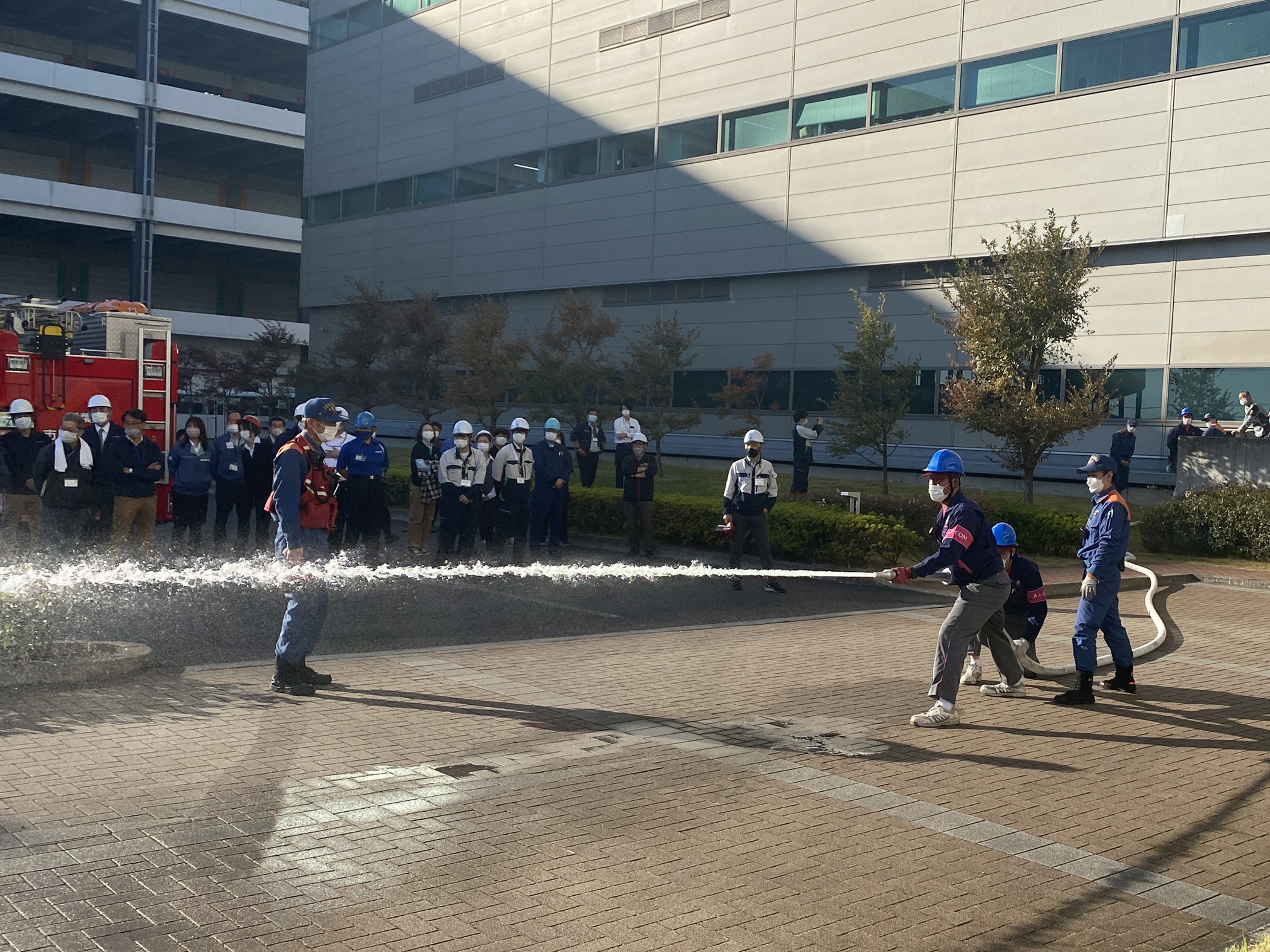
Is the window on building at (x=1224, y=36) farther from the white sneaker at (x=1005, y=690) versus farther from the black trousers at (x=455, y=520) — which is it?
the white sneaker at (x=1005, y=690)

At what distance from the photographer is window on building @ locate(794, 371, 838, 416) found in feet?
112

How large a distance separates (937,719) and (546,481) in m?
9.88

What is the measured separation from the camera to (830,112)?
3391cm

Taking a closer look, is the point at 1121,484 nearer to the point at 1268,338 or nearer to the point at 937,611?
the point at 1268,338

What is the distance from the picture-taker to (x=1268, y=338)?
85.9ft

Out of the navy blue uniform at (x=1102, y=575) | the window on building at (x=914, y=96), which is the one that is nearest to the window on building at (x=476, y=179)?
the window on building at (x=914, y=96)

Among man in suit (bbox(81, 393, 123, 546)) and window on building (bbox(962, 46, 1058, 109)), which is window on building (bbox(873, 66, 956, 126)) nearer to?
window on building (bbox(962, 46, 1058, 109))

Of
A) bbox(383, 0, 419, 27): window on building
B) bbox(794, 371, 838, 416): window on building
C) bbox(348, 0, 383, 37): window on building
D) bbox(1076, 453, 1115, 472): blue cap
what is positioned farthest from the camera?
bbox(348, 0, 383, 37): window on building

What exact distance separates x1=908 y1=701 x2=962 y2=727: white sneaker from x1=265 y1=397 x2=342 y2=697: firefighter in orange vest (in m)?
4.15

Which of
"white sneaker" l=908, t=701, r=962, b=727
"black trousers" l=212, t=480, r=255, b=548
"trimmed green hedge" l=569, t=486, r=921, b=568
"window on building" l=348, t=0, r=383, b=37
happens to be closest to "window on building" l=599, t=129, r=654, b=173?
"window on building" l=348, t=0, r=383, b=37

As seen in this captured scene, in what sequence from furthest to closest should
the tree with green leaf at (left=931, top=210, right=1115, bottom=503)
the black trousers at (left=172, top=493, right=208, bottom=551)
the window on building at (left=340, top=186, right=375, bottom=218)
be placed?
the window on building at (left=340, top=186, right=375, bottom=218) < the tree with green leaf at (left=931, top=210, right=1115, bottom=503) < the black trousers at (left=172, top=493, right=208, bottom=551)

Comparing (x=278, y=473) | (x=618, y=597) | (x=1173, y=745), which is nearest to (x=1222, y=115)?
(x=618, y=597)

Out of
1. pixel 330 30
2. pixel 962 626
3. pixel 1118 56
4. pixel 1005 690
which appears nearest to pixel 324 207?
pixel 330 30

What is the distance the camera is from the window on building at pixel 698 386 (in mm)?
37125
